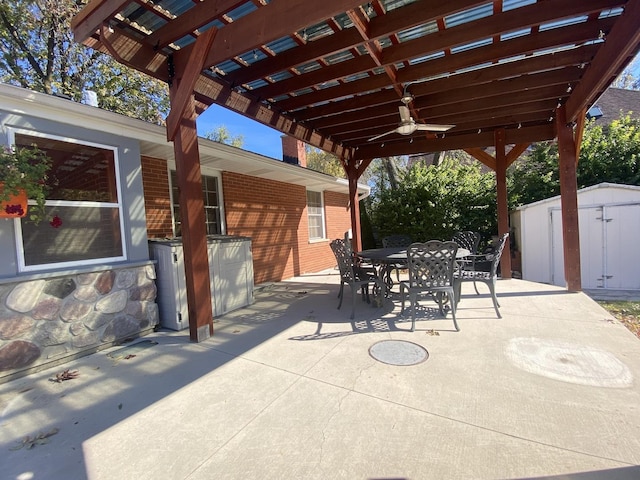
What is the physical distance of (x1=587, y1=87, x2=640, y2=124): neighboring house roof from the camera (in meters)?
13.5

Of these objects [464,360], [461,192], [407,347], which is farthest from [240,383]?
[461,192]

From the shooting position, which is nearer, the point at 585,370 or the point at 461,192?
the point at 585,370

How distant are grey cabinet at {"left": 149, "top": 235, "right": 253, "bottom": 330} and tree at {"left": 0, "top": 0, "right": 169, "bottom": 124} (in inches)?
334

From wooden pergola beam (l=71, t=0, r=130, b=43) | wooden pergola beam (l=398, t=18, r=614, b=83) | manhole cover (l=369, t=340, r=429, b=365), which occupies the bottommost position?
manhole cover (l=369, t=340, r=429, b=365)

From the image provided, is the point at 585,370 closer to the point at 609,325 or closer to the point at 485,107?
the point at 609,325

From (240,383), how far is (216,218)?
400 cm

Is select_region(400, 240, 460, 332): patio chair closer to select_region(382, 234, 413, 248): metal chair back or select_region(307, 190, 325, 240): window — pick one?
select_region(382, 234, 413, 248): metal chair back

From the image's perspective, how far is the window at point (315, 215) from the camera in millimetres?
9602

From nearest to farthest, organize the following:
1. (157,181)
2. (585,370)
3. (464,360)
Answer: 1. (585,370)
2. (464,360)
3. (157,181)

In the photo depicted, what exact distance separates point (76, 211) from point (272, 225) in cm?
437

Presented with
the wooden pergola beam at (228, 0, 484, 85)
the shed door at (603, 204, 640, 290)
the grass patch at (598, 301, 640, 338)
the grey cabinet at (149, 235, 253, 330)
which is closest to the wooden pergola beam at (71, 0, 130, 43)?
the wooden pergola beam at (228, 0, 484, 85)

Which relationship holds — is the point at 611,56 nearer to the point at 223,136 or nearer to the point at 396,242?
the point at 396,242

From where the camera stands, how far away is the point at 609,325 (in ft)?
12.2

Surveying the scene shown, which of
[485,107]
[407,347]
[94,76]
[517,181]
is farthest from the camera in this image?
[94,76]
